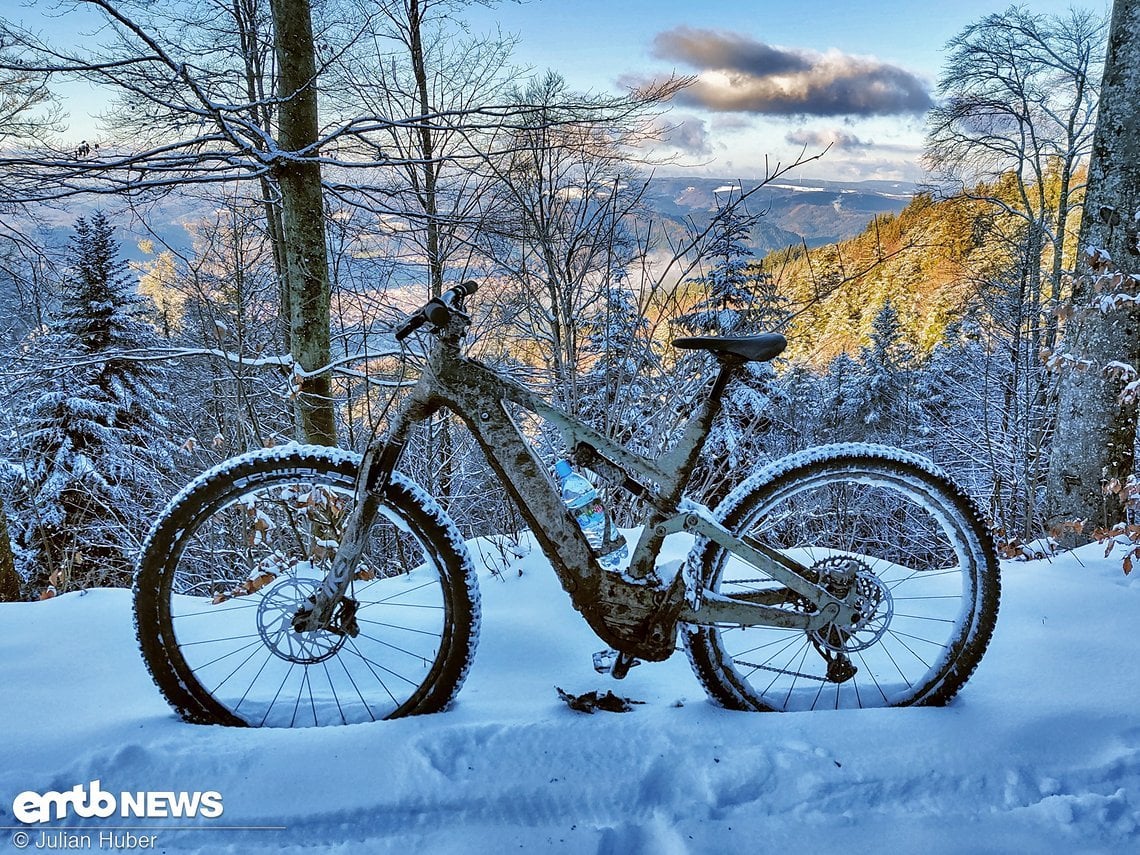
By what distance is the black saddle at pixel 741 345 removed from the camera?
70.4 inches

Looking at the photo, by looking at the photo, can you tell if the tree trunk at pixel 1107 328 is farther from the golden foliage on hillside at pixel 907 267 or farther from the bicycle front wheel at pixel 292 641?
the bicycle front wheel at pixel 292 641

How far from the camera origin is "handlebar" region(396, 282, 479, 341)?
5.82 ft

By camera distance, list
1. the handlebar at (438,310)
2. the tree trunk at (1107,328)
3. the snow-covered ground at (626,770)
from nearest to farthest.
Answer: the snow-covered ground at (626,770) → the handlebar at (438,310) → the tree trunk at (1107,328)

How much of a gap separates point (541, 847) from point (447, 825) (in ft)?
0.78

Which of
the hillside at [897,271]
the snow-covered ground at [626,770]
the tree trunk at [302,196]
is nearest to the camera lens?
the snow-covered ground at [626,770]

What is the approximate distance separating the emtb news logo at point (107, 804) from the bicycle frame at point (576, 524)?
0.50 metres

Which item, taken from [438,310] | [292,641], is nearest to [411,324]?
[438,310]

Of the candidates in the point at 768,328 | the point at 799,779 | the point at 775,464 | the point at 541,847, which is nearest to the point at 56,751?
the point at 541,847

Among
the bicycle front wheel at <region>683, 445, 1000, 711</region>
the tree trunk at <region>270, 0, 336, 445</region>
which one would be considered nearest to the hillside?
the bicycle front wheel at <region>683, 445, 1000, 711</region>

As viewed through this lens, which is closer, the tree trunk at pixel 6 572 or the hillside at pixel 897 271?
the hillside at pixel 897 271

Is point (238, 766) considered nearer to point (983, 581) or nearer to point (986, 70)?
point (983, 581)

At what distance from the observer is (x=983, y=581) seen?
1940mm

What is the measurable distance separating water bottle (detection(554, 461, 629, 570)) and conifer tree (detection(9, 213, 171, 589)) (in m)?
11.1

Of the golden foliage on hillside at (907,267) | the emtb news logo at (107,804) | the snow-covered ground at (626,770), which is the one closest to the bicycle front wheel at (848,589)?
the snow-covered ground at (626,770)
